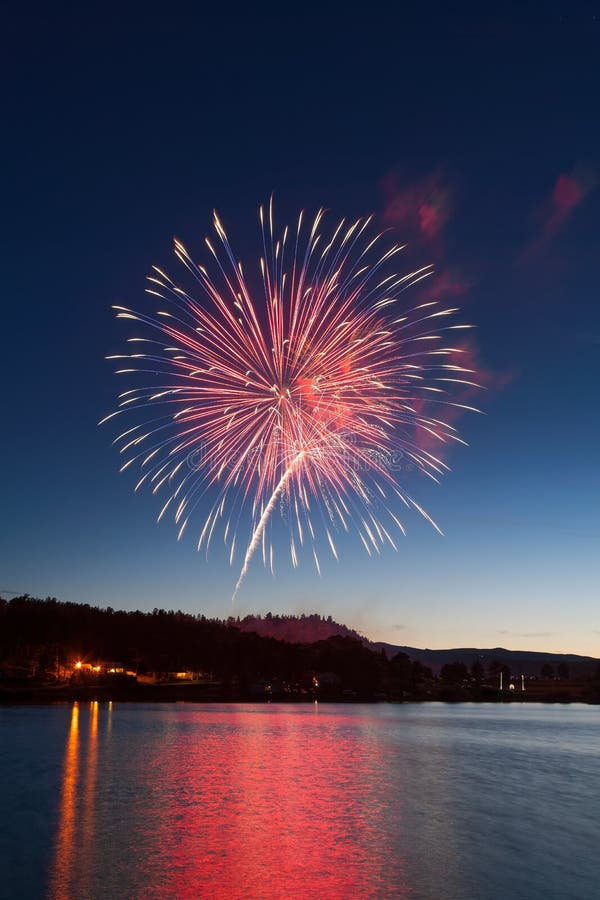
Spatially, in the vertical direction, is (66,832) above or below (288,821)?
above

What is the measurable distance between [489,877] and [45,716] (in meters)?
90.2

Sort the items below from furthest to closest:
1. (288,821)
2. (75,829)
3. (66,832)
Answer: (288,821) → (75,829) → (66,832)

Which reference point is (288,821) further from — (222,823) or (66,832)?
(66,832)

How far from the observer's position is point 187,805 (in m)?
38.1

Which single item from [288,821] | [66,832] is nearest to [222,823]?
[288,821]

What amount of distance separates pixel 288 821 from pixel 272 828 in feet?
6.65

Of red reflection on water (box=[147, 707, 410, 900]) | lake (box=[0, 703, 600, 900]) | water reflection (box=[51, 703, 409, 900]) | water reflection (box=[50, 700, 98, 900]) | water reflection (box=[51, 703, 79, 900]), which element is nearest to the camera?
water reflection (box=[51, 703, 79, 900])

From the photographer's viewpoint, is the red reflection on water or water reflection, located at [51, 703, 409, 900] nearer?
water reflection, located at [51, 703, 409, 900]

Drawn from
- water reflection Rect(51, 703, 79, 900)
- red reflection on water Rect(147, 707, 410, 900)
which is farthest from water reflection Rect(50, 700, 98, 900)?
red reflection on water Rect(147, 707, 410, 900)

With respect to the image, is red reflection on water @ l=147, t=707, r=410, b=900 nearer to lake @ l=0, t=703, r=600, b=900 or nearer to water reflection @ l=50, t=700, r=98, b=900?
lake @ l=0, t=703, r=600, b=900

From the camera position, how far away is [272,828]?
108 feet

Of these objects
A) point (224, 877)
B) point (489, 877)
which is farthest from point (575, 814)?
point (224, 877)

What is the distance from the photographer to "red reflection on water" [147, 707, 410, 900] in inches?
941

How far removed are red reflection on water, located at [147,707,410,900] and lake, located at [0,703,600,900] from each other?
0.12 m
